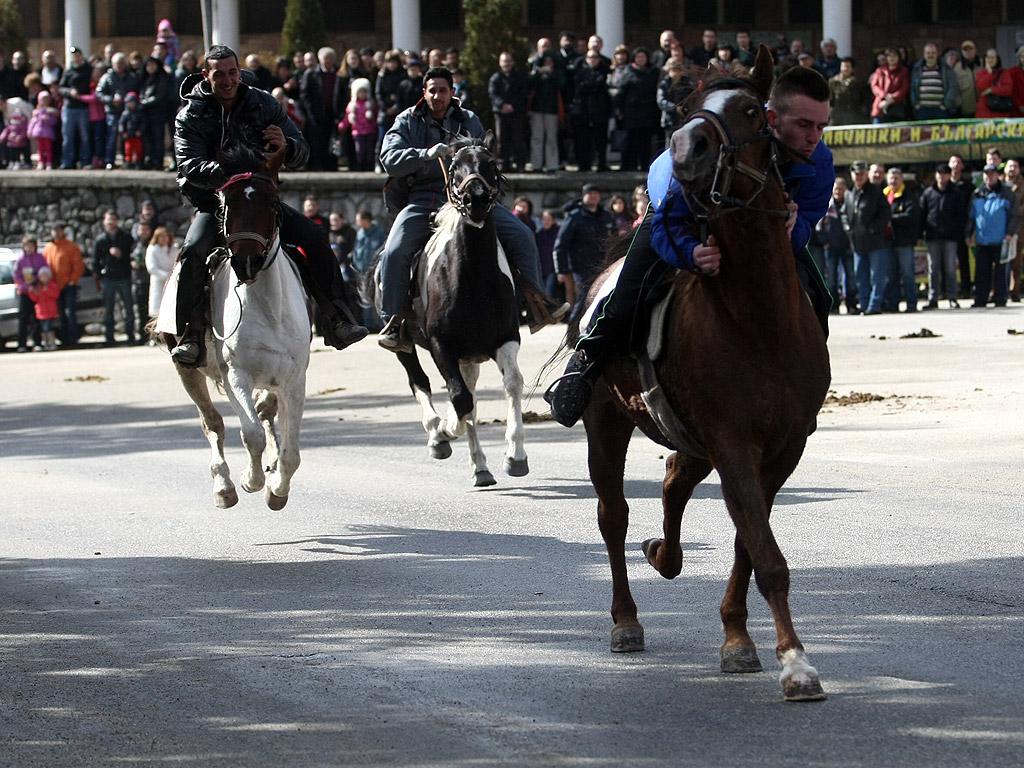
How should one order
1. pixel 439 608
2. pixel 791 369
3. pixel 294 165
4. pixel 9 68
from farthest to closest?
pixel 9 68 → pixel 294 165 → pixel 439 608 → pixel 791 369

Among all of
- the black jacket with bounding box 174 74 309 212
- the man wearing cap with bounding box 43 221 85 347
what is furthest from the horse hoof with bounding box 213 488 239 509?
the man wearing cap with bounding box 43 221 85 347

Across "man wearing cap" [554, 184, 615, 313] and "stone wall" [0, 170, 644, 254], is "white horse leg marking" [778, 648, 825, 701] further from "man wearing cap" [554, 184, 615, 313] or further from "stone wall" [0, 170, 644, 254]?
"stone wall" [0, 170, 644, 254]

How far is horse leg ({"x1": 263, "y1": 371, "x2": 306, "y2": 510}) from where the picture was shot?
10.1 m

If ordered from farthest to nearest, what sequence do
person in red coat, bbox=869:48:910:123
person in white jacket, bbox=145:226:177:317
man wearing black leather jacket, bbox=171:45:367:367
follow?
person in red coat, bbox=869:48:910:123 → person in white jacket, bbox=145:226:177:317 → man wearing black leather jacket, bbox=171:45:367:367

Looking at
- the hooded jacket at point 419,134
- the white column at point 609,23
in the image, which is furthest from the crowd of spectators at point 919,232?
the hooded jacket at point 419,134

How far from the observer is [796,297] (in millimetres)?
6188

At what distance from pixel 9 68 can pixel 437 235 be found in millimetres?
23317

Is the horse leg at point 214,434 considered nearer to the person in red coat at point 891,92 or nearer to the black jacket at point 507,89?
the black jacket at point 507,89

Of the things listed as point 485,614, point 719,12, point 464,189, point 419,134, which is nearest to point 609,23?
point 719,12

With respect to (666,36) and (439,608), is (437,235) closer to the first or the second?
(439,608)

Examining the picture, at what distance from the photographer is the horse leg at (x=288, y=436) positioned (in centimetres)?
1008

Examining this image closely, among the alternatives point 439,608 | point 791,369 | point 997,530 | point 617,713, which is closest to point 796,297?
point 791,369

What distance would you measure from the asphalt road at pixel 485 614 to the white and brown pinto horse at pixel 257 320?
1.36ft

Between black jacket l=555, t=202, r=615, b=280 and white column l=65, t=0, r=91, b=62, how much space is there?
1960 centimetres
